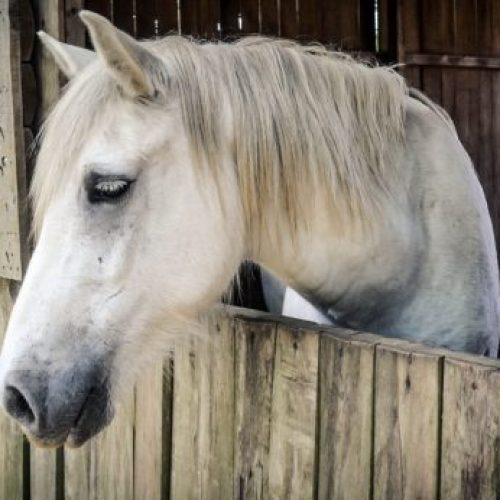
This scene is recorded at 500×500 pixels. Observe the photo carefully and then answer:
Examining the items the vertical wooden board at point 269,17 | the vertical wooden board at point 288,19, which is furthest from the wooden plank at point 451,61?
the vertical wooden board at point 269,17

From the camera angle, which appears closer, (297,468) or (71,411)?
(71,411)

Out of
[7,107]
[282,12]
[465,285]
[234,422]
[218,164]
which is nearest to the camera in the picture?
[218,164]

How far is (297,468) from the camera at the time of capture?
6.23ft

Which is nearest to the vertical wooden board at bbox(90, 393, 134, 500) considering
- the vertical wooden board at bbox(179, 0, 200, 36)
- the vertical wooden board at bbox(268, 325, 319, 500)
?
the vertical wooden board at bbox(268, 325, 319, 500)

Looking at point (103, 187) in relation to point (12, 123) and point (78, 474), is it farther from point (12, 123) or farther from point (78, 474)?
point (78, 474)

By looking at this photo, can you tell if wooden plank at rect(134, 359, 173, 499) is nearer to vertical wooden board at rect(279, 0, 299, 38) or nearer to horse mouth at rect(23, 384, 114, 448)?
horse mouth at rect(23, 384, 114, 448)

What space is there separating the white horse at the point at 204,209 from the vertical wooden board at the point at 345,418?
0.32 m

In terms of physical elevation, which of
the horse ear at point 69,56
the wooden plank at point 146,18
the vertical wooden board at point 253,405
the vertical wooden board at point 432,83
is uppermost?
the wooden plank at point 146,18

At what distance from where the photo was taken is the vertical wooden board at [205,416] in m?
2.10

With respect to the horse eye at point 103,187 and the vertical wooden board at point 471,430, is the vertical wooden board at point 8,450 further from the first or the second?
the vertical wooden board at point 471,430

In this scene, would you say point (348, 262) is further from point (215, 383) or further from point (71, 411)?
point (71, 411)

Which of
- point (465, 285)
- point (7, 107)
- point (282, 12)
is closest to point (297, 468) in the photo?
point (465, 285)

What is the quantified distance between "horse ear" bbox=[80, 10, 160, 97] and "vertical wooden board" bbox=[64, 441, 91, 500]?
124 cm

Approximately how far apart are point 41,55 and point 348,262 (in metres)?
1.29
